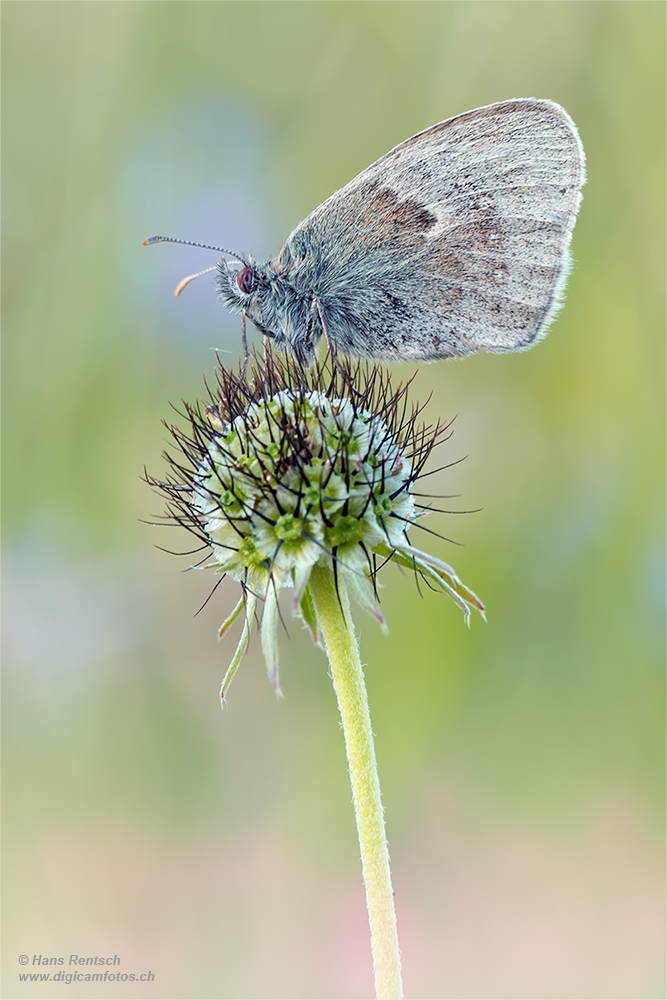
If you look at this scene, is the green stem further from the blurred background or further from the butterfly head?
the blurred background

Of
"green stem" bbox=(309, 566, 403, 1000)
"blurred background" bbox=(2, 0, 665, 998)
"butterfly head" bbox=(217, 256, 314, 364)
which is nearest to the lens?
"green stem" bbox=(309, 566, 403, 1000)

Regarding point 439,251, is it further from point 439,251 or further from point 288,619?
point 288,619

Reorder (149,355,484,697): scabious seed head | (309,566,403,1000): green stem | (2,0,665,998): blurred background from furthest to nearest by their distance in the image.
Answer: (2,0,665,998): blurred background
(149,355,484,697): scabious seed head
(309,566,403,1000): green stem

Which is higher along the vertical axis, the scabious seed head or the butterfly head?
the butterfly head

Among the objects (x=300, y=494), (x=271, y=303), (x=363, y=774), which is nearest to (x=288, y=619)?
(x=271, y=303)

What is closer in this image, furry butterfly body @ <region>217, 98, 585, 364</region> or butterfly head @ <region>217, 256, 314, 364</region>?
furry butterfly body @ <region>217, 98, 585, 364</region>

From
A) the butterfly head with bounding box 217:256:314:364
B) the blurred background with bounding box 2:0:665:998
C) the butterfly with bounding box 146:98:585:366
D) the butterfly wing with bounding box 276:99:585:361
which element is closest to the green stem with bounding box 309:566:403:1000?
the butterfly with bounding box 146:98:585:366
